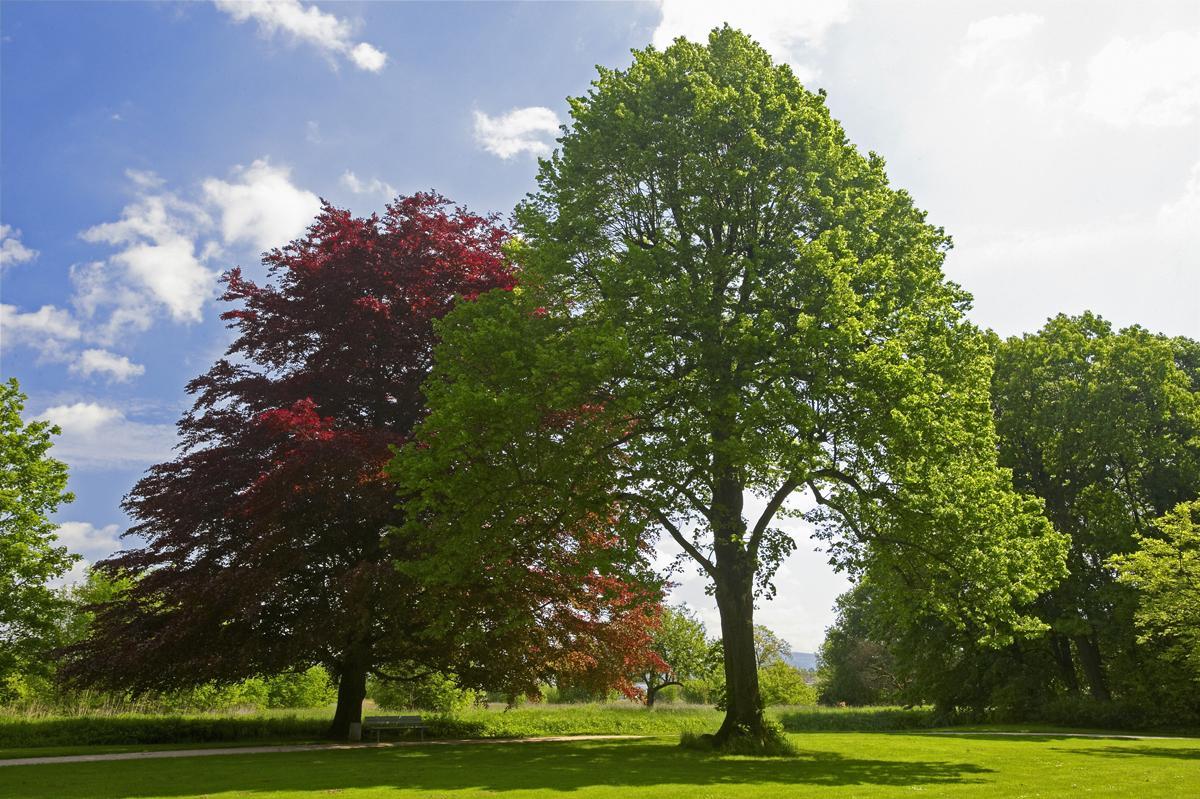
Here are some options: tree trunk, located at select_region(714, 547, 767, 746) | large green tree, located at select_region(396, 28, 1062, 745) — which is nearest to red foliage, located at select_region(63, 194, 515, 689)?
large green tree, located at select_region(396, 28, 1062, 745)

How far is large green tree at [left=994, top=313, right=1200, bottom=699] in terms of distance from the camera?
3547cm

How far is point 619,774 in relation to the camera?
14648 millimetres

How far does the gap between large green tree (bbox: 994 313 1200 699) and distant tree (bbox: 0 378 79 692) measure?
133 feet

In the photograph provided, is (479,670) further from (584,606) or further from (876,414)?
(876,414)

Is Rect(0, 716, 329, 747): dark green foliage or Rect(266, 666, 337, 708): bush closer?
Rect(0, 716, 329, 747): dark green foliage

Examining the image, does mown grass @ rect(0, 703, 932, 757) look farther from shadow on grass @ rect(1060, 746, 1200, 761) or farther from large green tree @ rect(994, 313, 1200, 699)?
large green tree @ rect(994, 313, 1200, 699)

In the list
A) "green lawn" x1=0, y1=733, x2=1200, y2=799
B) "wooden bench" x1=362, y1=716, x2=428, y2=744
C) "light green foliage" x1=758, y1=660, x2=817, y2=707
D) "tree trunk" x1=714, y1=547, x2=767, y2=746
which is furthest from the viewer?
"light green foliage" x1=758, y1=660, x2=817, y2=707

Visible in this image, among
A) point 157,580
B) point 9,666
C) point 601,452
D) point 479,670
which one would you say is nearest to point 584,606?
point 479,670

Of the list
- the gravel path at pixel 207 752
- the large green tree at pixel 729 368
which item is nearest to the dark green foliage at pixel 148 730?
the gravel path at pixel 207 752

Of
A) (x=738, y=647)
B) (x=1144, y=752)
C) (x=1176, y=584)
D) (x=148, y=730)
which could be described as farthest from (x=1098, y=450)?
(x=148, y=730)

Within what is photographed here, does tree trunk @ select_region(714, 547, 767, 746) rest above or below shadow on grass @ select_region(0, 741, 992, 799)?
above

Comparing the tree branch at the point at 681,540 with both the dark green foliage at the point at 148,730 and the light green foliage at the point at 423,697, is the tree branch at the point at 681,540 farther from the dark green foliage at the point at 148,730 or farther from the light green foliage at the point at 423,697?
the light green foliage at the point at 423,697

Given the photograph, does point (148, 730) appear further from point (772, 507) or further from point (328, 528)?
point (772, 507)

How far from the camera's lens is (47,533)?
26109 mm
